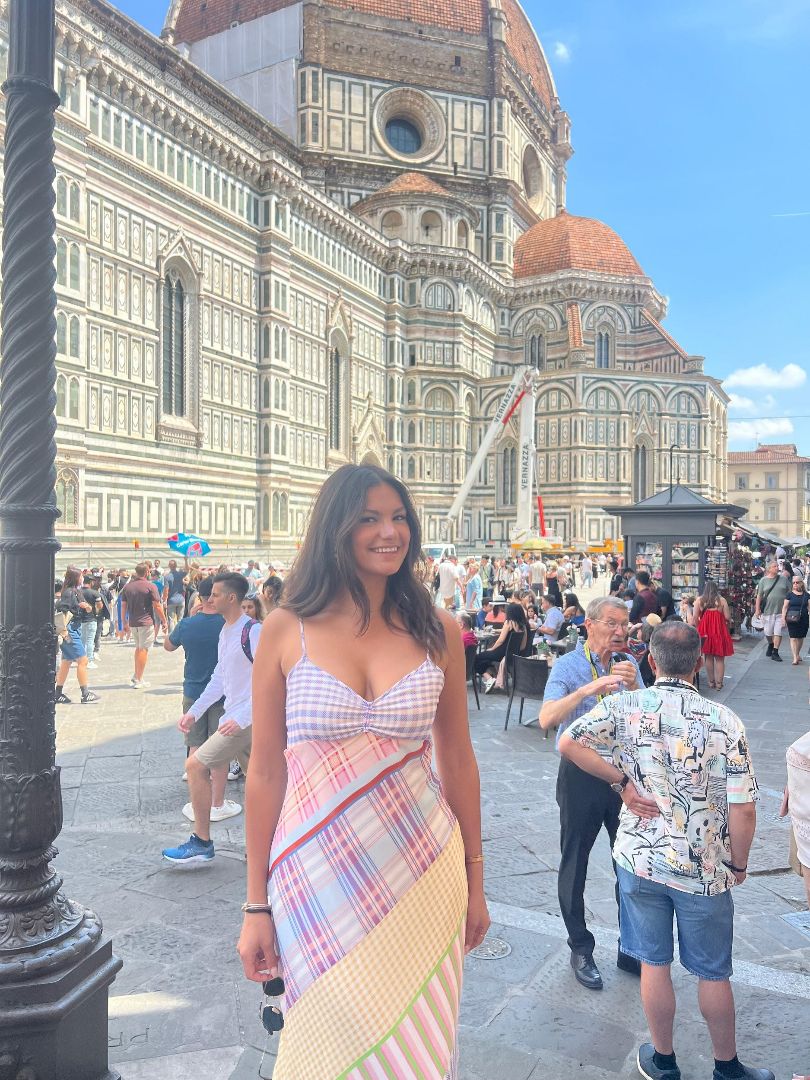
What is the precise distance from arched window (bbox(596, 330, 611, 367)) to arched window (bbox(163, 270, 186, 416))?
27903 millimetres

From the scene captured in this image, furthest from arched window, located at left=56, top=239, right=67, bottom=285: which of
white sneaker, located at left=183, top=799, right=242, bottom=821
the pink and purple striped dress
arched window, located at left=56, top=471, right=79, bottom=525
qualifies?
the pink and purple striped dress

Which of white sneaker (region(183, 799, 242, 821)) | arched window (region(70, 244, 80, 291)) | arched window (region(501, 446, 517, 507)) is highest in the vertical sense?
arched window (region(70, 244, 80, 291))

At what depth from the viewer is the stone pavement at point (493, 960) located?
2.89 m

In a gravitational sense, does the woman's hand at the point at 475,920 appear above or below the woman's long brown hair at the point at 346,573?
below

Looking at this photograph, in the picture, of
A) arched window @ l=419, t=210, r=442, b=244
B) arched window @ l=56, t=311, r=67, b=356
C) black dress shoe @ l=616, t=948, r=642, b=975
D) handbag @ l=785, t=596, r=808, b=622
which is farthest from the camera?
arched window @ l=419, t=210, r=442, b=244

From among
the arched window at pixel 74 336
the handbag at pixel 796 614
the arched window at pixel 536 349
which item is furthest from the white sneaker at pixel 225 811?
the arched window at pixel 536 349

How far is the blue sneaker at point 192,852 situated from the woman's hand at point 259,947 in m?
2.94

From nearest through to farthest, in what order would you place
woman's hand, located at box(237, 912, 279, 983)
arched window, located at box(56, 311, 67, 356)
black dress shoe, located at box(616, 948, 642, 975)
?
woman's hand, located at box(237, 912, 279, 983)
black dress shoe, located at box(616, 948, 642, 975)
arched window, located at box(56, 311, 67, 356)

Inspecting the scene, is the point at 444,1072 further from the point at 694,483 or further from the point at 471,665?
the point at 694,483

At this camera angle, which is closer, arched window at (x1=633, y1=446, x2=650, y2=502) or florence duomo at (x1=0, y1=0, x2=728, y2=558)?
florence duomo at (x1=0, y1=0, x2=728, y2=558)

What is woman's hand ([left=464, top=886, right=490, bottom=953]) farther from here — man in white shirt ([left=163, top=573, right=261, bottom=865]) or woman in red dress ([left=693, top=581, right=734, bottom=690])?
woman in red dress ([left=693, top=581, right=734, bottom=690])

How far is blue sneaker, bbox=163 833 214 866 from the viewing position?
456 centimetres

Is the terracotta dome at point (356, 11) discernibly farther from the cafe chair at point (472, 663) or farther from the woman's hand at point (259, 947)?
the woman's hand at point (259, 947)

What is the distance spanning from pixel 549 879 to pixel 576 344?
45.9 m
